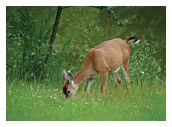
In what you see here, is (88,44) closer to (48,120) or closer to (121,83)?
(121,83)

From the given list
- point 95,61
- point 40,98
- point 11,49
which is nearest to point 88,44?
point 95,61

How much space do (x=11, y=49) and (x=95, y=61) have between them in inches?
72.1

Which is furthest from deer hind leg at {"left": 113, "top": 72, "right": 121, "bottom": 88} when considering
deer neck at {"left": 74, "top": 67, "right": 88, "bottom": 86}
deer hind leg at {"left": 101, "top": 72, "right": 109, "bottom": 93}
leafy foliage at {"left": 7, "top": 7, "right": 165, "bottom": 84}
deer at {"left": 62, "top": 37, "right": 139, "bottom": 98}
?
deer neck at {"left": 74, "top": 67, "right": 88, "bottom": 86}

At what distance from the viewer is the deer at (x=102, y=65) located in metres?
8.02

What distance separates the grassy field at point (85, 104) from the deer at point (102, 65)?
0.24 metres

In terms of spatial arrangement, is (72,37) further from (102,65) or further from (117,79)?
(117,79)

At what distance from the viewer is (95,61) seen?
8.68 m

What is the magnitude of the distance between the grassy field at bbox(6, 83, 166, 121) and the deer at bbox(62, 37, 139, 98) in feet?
0.78

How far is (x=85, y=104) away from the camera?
715 cm

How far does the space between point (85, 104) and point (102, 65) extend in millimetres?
1766

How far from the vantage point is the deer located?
8.02 meters

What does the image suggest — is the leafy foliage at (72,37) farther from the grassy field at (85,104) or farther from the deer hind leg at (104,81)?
the grassy field at (85,104)

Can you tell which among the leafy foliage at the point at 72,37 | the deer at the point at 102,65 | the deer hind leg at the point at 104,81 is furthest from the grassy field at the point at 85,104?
the leafy foliage at the point at 72,37

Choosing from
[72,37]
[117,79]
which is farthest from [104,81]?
[72,37]
